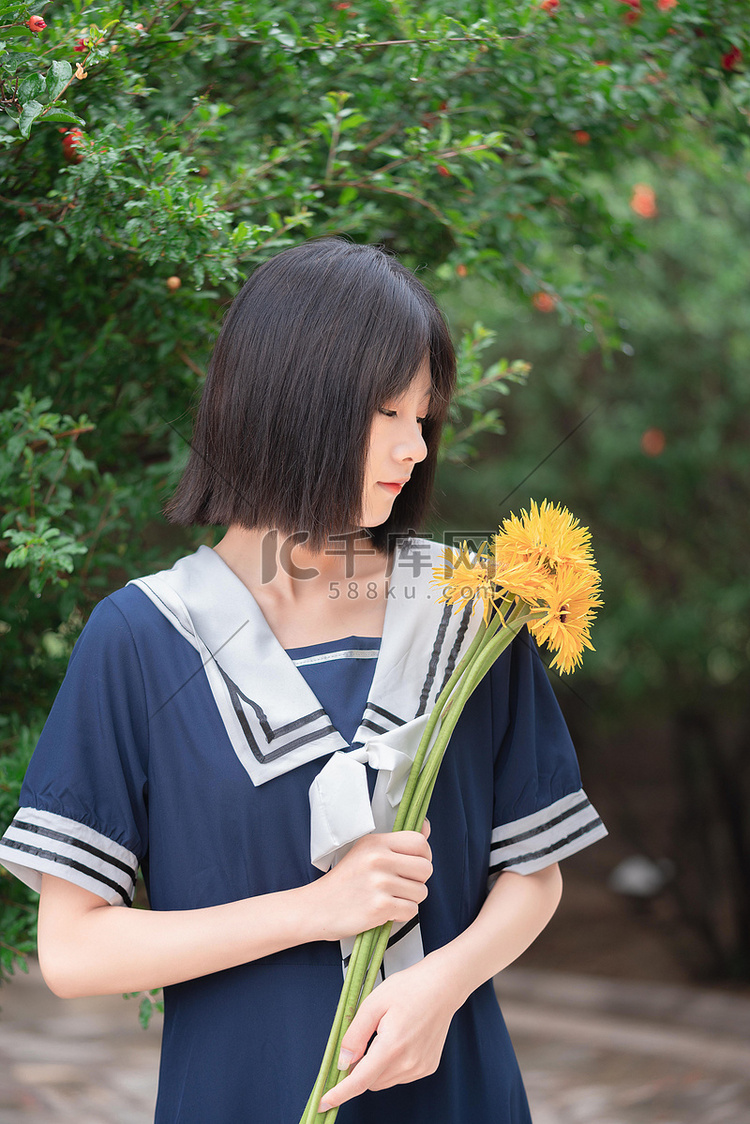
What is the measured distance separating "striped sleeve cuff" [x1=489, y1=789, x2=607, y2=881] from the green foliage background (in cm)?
74

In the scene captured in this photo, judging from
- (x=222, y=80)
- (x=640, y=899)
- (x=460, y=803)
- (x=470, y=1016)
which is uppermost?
(x=222, y=80)

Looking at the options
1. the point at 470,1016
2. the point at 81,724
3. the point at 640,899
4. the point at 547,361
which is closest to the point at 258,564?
the point at 81,724

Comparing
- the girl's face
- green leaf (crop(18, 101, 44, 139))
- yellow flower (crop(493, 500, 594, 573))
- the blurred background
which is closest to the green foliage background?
the blurred background

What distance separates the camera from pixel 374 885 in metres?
1.11

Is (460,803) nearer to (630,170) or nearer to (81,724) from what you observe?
(81,724)

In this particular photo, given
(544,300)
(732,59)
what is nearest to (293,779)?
(544,300)

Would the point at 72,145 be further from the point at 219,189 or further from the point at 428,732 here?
the point at 428,732

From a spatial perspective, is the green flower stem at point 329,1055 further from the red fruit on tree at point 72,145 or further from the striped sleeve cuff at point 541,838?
the red fruit on tree at point 72,145

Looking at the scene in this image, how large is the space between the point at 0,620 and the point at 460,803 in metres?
0.94

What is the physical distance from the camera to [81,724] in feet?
3.85

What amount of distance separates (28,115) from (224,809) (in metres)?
0.87

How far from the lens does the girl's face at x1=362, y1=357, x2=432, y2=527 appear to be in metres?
1.23

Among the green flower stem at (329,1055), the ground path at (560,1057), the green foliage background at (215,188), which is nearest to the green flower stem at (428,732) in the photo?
the green flower stem at (329,1055)

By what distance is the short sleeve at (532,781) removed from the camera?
1.34 metres
